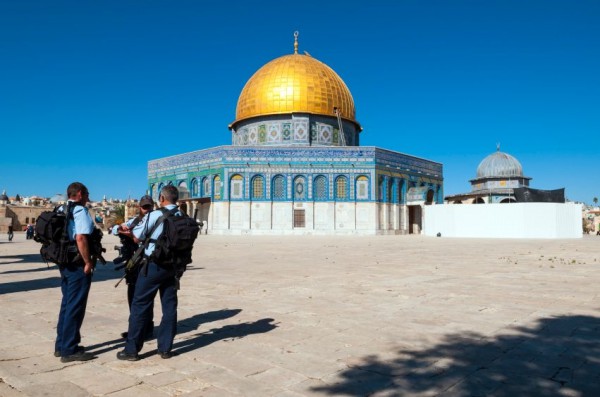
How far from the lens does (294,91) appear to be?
38.3 m

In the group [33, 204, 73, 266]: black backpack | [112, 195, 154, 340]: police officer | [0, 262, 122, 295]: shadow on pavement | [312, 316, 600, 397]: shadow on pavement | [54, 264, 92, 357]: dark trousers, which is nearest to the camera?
→ [312, 316, 600, 397]: shadow on pavement

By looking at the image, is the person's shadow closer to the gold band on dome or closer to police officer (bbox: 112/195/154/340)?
police officer (bbox: 112/195/154/340)

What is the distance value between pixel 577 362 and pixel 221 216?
32.3 m

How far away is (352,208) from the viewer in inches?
1387

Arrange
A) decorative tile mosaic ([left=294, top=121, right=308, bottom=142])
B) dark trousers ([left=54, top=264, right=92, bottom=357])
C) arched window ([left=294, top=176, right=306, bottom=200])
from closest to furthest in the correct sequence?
1. dark trousers ([left=54, top=264, right=92, bottom=357])
2. arched window ([left=294, top=176, right=306, bottom=200])
3. decorative tile mosaic ([left=294, top=121, right=308, bottom=142])

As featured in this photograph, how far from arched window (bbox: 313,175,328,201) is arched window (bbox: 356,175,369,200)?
2469 millimetres

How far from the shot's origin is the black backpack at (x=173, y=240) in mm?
3721

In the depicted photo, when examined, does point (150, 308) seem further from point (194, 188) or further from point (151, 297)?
point (194, 188)

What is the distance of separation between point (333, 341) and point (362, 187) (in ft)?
104

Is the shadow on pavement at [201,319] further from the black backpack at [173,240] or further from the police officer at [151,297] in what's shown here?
the black backpack at [173,240]

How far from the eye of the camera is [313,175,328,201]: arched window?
3531 cm

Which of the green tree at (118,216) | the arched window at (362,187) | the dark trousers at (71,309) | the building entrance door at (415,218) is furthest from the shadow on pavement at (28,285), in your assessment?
the building entrance door at (415,218)

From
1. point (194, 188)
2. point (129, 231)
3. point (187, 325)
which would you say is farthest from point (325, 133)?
point (129, 231)

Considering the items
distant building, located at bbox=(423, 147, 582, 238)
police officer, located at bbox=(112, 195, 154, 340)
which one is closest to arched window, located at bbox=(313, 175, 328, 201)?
distant building, located at bbox=(423, 147, 582, 238)
